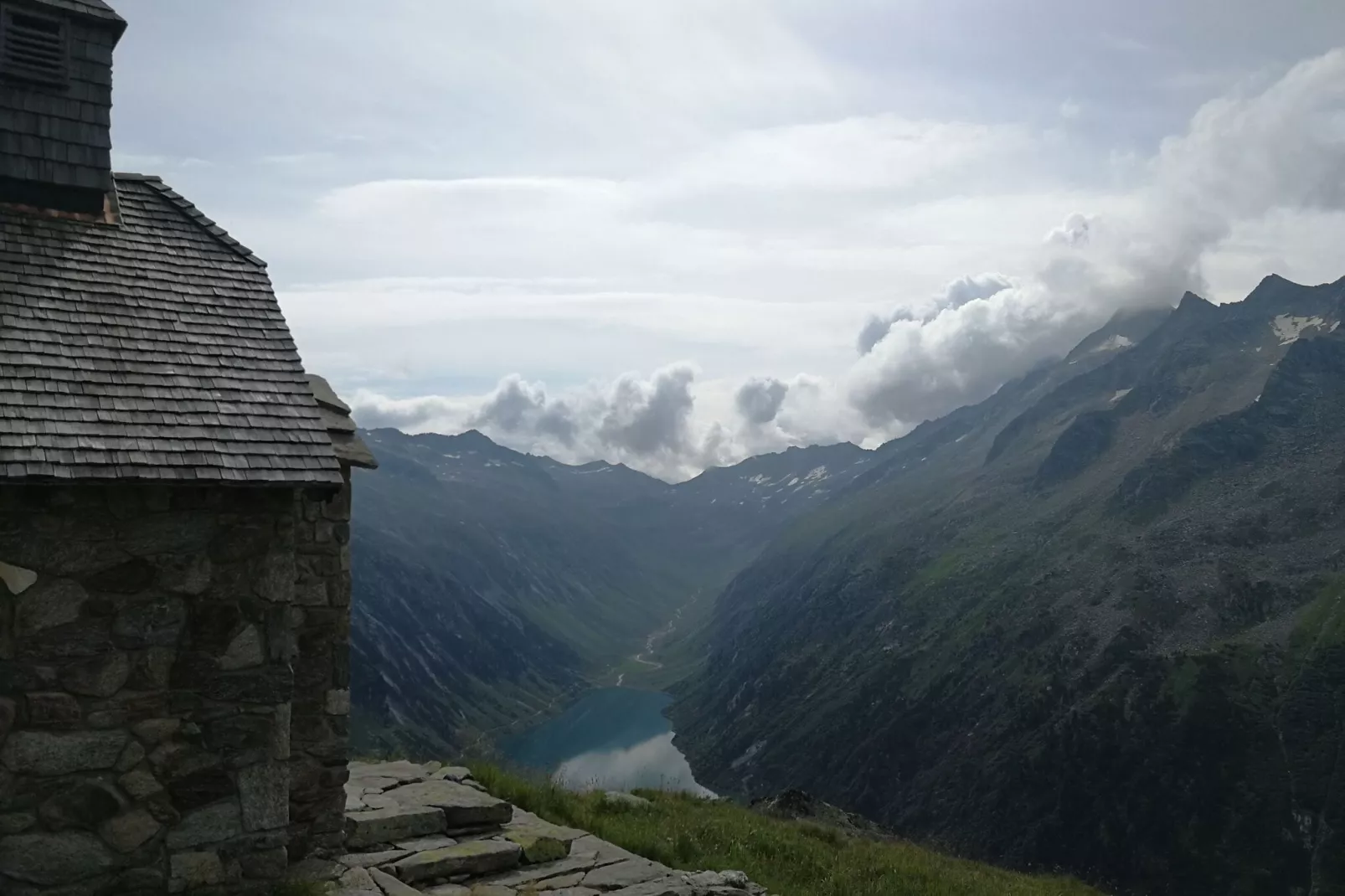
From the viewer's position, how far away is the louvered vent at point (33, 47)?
12625mm

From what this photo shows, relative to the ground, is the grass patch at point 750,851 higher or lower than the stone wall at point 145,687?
lower

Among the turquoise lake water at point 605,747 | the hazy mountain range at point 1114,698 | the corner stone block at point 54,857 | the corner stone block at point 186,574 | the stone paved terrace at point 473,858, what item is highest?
the corner stone block at point 186,574

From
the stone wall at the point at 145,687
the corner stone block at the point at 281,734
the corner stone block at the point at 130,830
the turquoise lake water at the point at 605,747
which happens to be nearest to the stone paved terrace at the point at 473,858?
the stone wall at the point at 145,687

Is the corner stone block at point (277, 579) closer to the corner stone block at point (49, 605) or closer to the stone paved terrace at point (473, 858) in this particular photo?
the corner stone block at point (49, 605)

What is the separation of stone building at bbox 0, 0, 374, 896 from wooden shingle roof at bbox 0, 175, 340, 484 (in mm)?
26

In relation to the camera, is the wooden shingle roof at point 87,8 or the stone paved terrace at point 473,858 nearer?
the stone paved terrace at point 473,858

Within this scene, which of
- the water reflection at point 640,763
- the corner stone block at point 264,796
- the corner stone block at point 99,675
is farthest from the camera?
the water reflection at point 640,763

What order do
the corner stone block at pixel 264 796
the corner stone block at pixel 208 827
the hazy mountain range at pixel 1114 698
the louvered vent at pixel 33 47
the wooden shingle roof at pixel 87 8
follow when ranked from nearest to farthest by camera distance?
the corner stone block at pixel 208 827 → the corner stone block at pixel 264 796 → the louvered vent at pixel 33 47 → the wooden shingle roof at pixel 87 8 → the hazy mountain range at pixel 1114 698

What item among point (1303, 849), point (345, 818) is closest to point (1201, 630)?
point (1303, 849)

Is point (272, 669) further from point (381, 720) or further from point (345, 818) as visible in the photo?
point (381, 720)

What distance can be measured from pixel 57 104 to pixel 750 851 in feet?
48.6

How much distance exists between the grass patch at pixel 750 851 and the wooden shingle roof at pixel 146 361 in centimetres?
705

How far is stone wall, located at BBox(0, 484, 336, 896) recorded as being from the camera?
8.58m

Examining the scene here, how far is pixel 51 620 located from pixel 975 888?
13.6 meters
